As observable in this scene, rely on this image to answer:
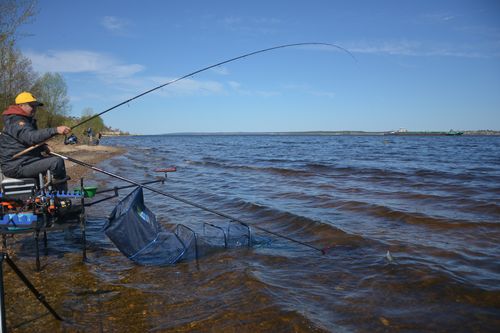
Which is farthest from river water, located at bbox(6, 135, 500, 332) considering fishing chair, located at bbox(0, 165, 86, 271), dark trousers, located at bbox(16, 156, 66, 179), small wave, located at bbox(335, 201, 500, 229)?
dark trousers, located at bbox(16, 156, 66, 179)

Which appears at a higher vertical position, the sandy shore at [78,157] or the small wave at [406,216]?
the sandy shore at [78,157]

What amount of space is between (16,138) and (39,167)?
22.7 inches

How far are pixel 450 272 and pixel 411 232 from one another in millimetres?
2717

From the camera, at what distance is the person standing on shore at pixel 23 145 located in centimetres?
568

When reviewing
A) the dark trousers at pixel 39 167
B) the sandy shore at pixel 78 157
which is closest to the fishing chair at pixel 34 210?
the dark trousers at pixel 39 167

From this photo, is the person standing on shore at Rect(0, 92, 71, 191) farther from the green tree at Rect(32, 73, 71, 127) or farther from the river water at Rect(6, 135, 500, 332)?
the green tree at Rect(32, 73, 71, 127)

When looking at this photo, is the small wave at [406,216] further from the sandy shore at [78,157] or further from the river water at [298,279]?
the sandy shore at [78,157]

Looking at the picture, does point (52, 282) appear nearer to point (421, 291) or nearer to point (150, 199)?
point (421, 291)

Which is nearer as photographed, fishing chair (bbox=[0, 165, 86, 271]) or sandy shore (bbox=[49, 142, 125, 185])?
fishing chair (bbox=[0, 165, 86, 271])

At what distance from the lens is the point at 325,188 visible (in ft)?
50.8

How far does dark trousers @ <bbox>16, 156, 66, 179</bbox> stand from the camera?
5.90 m

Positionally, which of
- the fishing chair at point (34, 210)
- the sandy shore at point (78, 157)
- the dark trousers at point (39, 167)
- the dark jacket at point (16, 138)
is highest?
the dark jacket at point (16, 138)

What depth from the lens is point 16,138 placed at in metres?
5.70

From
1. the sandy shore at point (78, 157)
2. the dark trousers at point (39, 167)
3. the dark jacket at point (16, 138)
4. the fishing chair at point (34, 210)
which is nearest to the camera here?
the fishing chair at point (34, 210)
